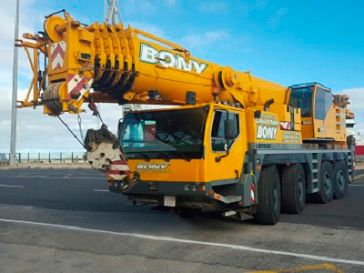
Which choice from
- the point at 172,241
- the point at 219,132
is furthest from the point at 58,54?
the point at 172,241

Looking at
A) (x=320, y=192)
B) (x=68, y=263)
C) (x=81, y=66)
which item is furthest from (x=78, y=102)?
(x=320, y=192)

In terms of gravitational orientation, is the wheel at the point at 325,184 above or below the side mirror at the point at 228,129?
below

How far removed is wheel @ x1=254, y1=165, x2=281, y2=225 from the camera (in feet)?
30.5

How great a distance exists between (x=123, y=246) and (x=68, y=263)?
1244 millimetres

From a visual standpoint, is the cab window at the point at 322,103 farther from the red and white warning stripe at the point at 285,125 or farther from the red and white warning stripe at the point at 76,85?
the red and white warning stripe at the point at 76,85

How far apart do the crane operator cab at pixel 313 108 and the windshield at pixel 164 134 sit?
504 centimetres

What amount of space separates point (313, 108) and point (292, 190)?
2962 millimetres

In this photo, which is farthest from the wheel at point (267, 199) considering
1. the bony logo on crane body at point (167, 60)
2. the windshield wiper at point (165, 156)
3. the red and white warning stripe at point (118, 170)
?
the red and white warning stripe at point (118, 170)

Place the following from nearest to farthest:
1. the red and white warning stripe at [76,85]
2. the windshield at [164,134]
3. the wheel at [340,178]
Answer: the red and white warning stripe at [76,85] → the windshield at [164,134] → the wheel at [340,178]

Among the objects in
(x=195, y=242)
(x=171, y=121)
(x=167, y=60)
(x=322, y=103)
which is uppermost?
(x=167, y=60)

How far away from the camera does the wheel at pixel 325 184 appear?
12.7 meters

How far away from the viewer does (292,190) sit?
10.5 m

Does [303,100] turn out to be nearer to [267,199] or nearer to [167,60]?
[267,199]

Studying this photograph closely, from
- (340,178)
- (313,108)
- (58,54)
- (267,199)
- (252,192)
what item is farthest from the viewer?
(340,178)
